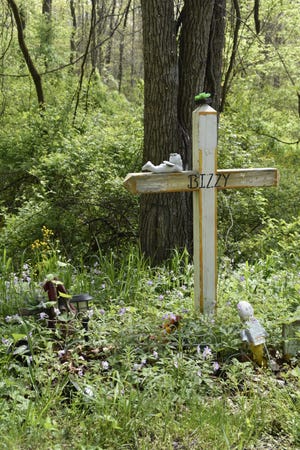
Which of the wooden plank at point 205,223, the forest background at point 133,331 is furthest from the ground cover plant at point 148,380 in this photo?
the wooden plank at point 205,223

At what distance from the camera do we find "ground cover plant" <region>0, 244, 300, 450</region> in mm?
2277

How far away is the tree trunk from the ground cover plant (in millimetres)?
1016

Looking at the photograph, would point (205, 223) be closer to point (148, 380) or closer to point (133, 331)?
point (133, 331)

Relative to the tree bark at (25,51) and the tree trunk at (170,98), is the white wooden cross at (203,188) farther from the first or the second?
the tree bark at (25,51)

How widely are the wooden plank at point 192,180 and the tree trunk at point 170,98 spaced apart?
41.8 inches

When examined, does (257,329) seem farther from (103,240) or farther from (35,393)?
(103,240)

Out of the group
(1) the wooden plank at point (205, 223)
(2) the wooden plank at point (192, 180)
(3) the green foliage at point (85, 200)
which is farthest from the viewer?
(3) the green foliage at point (85, 200)

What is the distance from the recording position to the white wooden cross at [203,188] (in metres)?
3.39

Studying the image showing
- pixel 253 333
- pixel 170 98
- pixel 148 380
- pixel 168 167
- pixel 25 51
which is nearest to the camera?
pixel 148 380

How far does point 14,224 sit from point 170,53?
2.63 metres

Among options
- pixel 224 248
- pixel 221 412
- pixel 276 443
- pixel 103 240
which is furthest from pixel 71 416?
pixel 103 240

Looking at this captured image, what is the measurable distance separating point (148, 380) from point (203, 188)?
1.36m

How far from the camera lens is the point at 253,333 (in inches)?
115

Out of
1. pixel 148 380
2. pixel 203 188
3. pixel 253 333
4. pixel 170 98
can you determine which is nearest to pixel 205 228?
pixel 203 188
